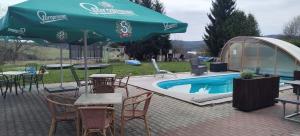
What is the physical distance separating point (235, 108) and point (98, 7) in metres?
4.32

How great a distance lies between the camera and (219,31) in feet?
98.6

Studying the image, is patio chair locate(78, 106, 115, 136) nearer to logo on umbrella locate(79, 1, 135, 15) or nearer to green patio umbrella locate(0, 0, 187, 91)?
green patio umbrella locate(0, 0, 187, 91)

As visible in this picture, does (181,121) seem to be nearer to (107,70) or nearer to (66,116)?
(66,116)

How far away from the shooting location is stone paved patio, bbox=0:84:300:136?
193 inches

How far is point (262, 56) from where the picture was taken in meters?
15.0

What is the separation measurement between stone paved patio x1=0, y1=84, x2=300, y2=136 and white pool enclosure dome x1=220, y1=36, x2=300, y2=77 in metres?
7.70

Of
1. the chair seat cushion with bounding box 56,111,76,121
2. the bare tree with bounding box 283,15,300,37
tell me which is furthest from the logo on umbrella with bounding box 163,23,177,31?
the bare tree with bounding box 283,15,300,37

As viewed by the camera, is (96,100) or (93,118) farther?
(96,100)

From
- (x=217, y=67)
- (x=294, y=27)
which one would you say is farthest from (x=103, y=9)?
(x=294, y=27)

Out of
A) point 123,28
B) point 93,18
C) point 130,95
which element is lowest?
point 130,95

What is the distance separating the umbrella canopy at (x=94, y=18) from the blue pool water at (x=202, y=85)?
6.65 m

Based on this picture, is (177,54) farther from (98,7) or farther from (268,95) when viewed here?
(98,7)

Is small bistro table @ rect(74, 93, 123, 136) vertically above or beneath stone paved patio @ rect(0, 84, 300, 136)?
above

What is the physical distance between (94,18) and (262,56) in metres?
13.3
